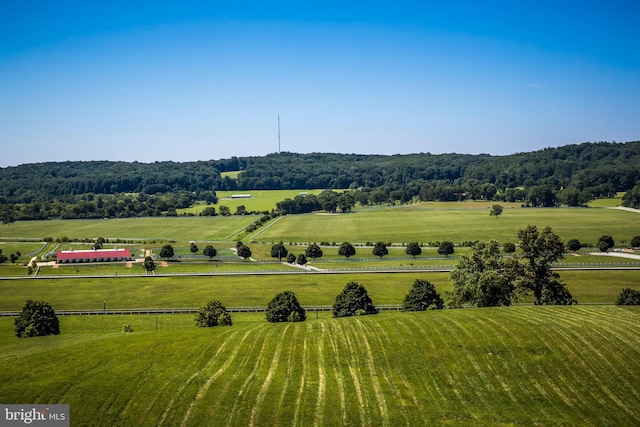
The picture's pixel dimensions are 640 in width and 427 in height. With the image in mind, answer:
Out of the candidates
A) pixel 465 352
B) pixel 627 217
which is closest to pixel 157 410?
pixel 465 352

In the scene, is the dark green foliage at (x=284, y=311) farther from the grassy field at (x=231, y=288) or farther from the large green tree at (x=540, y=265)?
the large green tree at (x=540, y=265)

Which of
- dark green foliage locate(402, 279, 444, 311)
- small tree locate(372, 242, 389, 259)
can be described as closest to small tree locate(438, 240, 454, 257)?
small tree locate(372, 242, 389, 259)

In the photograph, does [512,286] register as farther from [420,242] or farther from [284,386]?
[420,242]

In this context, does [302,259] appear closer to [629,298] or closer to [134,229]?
[629,298]

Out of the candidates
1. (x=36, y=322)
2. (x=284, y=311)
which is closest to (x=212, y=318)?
(x=284, y=311)

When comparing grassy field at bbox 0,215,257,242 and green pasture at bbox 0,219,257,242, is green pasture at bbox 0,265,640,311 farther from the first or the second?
grassy field at bbox 0,215,257,242
